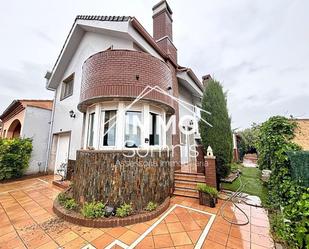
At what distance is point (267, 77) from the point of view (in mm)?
14633

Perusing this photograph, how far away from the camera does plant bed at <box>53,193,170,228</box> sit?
4461 mm

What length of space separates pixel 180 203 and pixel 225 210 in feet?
5.44

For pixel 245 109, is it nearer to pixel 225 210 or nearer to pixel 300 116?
pixel 300 116

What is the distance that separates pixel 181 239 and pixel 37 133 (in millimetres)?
13421

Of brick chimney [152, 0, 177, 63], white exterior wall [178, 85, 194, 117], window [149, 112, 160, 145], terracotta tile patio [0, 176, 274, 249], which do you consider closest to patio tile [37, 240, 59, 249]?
terracotta tile patio [0, 176, 274, 249]

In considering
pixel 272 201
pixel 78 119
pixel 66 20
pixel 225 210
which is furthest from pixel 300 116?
pixel 66 20

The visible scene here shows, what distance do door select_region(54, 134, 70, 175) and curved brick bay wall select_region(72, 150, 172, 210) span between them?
260 inches

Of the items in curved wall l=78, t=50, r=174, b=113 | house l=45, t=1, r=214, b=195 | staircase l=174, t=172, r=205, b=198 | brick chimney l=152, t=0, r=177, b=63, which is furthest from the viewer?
brick chimney l=152, t=0, r=177, b=63

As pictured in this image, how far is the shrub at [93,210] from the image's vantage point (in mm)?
4664

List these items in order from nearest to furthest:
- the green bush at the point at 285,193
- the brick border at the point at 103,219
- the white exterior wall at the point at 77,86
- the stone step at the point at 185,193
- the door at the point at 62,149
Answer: the green bush at the point at 285,193 < the brick border at the point at 103,219 < the stone step at the point at 185,193 < the white exterior wall at the point at 77,86 < the door at the point at 62,149

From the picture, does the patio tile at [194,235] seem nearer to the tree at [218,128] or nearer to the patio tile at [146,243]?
the patio tile at [146,243]

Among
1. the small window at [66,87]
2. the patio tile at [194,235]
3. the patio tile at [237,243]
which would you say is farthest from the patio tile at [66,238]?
the small window at [66,87]

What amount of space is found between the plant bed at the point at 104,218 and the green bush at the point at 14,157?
791 centimetres

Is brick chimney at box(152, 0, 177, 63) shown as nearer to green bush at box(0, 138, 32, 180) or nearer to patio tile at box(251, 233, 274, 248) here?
patio tile at box(251, 233, 274, 248)
